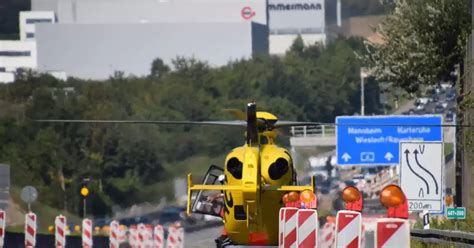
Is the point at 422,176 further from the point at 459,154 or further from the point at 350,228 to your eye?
the point at 350,228

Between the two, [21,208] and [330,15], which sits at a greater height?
[330,15]

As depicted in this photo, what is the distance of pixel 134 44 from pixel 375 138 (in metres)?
65.7

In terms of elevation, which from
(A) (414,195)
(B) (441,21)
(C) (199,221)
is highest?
(B) (441,21)

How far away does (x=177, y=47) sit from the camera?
334 feet

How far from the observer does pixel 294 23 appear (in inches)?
4624

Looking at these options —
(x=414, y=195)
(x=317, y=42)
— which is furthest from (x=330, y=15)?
(x=414, y=195)

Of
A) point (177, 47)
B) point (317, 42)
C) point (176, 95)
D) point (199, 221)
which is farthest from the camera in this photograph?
point (177, 47)

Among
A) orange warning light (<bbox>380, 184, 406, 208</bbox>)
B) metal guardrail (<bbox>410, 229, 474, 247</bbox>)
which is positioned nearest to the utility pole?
metal guardrail (<bbox>410, 229, 474, 247</bbox>)

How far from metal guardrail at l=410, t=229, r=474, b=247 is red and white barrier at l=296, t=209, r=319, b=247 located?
2.00 m

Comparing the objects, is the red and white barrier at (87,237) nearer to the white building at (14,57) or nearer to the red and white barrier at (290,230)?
the red and white barrier at (290,230)

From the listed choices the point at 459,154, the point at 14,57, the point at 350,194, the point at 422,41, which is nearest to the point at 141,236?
the point at 422,41

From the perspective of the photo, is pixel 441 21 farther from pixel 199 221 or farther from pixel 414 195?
pixel 199 221

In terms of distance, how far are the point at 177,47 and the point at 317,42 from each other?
11.2m

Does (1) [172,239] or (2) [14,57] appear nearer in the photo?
(1) [172,239]
